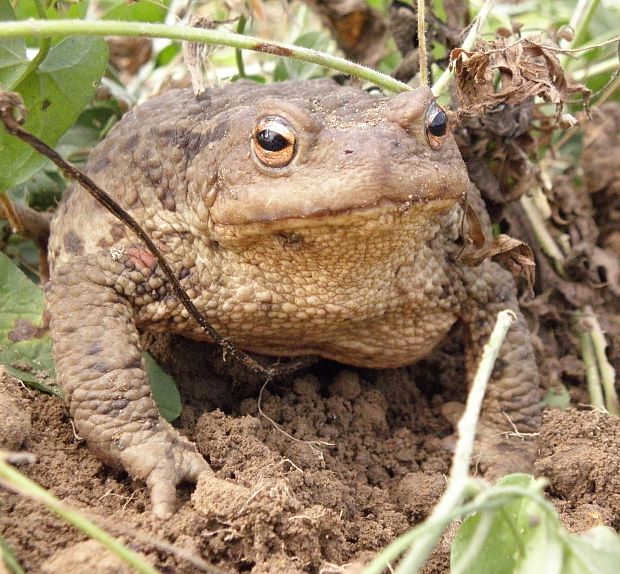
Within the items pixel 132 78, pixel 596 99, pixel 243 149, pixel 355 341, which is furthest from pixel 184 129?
pixel 596 99

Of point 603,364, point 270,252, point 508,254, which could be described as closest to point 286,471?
point 270,252

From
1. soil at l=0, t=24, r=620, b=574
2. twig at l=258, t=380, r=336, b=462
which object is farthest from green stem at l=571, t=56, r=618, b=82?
twig at l=258, t=380, r=336, b=462

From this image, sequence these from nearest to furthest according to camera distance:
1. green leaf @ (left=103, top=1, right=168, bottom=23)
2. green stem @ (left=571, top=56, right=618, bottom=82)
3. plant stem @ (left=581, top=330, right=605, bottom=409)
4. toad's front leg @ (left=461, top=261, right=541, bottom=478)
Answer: toad's front leg @ (left=461, top=261, right=541, bottom=478), plant stem @ (left=581, top=330, right=605, bottom=409), green leaf @ (left=103, top=1, right=168, bottom=23), green stem @ (left=571, top=56, right=618, bottom=82)

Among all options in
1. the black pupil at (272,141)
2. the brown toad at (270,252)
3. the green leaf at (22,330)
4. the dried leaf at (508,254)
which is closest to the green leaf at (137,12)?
the brown toad at (270,252)

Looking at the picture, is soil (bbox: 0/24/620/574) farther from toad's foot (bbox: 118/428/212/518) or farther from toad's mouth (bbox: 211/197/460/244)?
toad's mouth (bbox: 211/197/460/244)

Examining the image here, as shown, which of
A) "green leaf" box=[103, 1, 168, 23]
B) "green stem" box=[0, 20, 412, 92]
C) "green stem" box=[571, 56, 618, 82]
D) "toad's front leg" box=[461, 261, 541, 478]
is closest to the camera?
"green stem" box=[0, 20, 412, 92]

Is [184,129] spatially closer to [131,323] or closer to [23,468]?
[131,323]

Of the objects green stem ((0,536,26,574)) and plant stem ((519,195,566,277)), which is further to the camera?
plant stem ((519,195,566,277))
